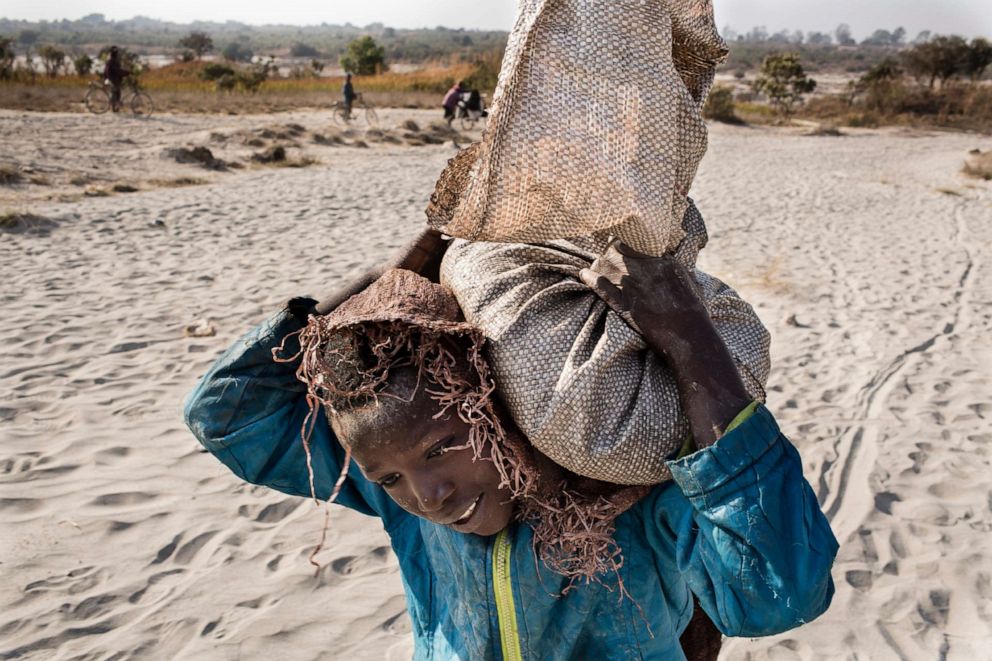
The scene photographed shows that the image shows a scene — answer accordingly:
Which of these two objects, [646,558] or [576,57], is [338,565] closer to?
[646,558]

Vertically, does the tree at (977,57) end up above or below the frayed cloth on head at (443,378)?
above

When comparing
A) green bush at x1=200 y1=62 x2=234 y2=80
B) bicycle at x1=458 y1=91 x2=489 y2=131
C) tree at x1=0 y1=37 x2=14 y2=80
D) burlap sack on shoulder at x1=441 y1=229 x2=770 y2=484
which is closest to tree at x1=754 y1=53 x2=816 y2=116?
bicycle at x1=458 y1=91 x2=489 y2=131

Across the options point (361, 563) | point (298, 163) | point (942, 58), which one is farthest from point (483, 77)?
point (361, 563)

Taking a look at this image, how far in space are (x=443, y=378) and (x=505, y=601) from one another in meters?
0.48

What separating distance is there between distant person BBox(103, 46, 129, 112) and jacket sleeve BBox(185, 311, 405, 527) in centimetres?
1838

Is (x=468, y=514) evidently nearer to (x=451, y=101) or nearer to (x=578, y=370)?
(x=578, y=370)

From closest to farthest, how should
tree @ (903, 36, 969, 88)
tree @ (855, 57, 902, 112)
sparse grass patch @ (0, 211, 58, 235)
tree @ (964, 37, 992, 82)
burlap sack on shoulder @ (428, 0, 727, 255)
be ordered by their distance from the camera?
burlap sack on shoulder @ (428, 0, 727, 255), sparse grass patch @ (0, 211, 58, 235), tree @ (855, 57, 902, 112), tree @ (964, 37, 992, 82), tree @ (903, 36, 969, 88)

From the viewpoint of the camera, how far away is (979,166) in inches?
616

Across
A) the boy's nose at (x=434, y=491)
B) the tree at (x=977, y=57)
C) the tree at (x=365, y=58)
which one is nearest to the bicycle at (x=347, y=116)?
the boy's nose at (x=434, y=491)

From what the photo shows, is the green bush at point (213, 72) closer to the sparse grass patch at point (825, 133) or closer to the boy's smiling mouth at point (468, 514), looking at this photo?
the sparse grass patch at point (825, 133)

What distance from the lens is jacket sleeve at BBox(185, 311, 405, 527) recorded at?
1496mm

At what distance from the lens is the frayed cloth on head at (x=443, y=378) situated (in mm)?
1080

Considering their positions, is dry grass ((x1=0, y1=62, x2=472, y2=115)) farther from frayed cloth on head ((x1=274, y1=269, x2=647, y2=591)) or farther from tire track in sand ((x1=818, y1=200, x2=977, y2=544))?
frayed cloth on head ((x1=274, y1=269, x2=647, y2=591))

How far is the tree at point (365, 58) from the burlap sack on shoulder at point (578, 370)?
4336 centimetres
